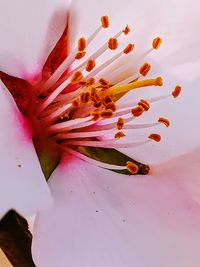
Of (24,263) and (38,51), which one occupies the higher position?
(38,51)

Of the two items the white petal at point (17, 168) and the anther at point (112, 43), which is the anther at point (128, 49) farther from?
the white petal at point (17, 168)

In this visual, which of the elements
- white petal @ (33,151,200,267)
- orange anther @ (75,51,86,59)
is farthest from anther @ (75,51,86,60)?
white petal @ (33,151,200,267)

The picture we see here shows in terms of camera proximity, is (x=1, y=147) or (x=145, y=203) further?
(x=145, y=203)

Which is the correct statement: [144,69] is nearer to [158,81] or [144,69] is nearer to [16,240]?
[158,81]

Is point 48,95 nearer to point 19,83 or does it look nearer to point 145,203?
point 19,83

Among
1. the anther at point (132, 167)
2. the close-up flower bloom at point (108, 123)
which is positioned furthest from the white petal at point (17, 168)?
the anther at point (132, 167)

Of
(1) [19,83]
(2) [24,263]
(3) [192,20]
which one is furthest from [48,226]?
(3) [192,20]
